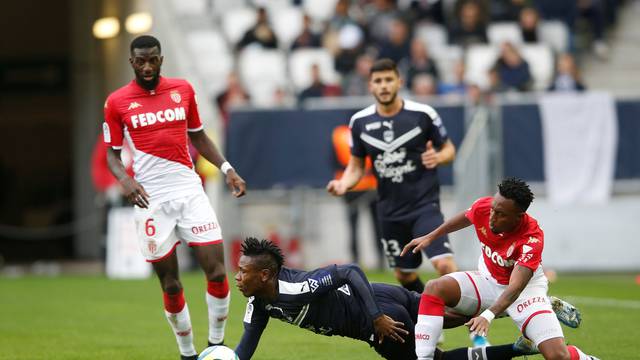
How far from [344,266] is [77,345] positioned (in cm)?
381

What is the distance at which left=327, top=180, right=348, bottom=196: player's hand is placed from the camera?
9.92 metres

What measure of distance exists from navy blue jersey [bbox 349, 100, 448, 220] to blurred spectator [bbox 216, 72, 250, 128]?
9.27m

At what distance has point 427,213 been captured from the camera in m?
10.3

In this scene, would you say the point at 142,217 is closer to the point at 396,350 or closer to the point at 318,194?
the point at 396,350

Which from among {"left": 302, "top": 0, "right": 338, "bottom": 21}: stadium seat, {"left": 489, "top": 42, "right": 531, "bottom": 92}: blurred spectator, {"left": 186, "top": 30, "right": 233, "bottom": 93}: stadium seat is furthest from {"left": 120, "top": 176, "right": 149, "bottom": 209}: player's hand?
{"left": 302, "top": 0, "right": 338, "bottom": 21}: stadium seat

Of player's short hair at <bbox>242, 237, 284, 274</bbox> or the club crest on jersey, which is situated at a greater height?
the club crest on jersey

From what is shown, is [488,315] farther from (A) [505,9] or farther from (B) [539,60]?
(A) [505,9]

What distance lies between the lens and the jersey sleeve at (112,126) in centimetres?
923

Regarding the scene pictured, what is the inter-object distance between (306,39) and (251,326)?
548 inches

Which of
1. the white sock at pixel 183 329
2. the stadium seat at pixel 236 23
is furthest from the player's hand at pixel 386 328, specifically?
the stadium seat at pixel 236 23

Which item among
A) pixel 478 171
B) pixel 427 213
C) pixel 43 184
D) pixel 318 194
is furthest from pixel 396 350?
pixel 43 184

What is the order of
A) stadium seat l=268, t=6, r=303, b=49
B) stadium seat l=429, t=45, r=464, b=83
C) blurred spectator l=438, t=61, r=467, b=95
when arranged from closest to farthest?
1. blurred spectator l=438, t=61, r=467, b=95
2. stadium seat l=429, t=45, r=464, b=83
3. stadium seat l=268, t=6, r=303, b=49

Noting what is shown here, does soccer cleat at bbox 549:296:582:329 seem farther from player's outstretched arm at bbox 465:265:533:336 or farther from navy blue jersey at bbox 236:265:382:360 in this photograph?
navy blue jersey at bbox 236:265:382:360

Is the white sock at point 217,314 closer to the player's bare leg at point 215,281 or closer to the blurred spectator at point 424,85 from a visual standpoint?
the player's bare leg at point 215,281
